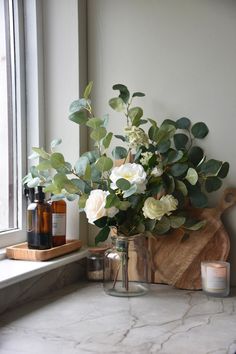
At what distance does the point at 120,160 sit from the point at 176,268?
378 millimetres

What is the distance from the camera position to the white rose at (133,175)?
1.21 m

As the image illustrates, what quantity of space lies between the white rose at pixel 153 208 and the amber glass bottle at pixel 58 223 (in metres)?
0.31

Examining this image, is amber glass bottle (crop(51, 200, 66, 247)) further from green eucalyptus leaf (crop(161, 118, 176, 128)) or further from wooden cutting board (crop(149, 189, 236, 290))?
green eucalyptus leaf (crop(161, 118, 176, 128))

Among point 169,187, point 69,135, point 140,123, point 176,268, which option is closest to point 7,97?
point 69,135

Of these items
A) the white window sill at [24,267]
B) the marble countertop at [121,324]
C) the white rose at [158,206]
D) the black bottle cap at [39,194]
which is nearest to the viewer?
the marble countertop at [121,324]

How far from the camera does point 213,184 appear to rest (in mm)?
1320

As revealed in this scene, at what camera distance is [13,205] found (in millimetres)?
1493

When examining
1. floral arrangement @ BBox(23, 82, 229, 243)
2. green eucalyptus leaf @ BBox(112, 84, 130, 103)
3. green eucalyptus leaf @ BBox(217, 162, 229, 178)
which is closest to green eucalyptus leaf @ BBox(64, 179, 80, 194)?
floral arrangement @ BBox(23, 82, 229, 243)

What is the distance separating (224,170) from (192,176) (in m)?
0.11

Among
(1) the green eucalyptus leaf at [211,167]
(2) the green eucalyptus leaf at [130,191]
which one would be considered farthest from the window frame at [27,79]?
(1) the green eucalyptus leaf at [211,167]

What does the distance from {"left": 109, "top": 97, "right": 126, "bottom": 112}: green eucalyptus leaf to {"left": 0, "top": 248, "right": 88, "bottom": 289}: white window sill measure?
48 centimetres

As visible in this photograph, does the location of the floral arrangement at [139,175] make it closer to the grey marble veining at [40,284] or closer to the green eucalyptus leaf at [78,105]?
the green eucalyptus leaf at [78,105]

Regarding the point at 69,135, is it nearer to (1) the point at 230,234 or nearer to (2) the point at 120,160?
(2) the point at 120,160

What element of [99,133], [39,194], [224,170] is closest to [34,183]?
[39,194]
